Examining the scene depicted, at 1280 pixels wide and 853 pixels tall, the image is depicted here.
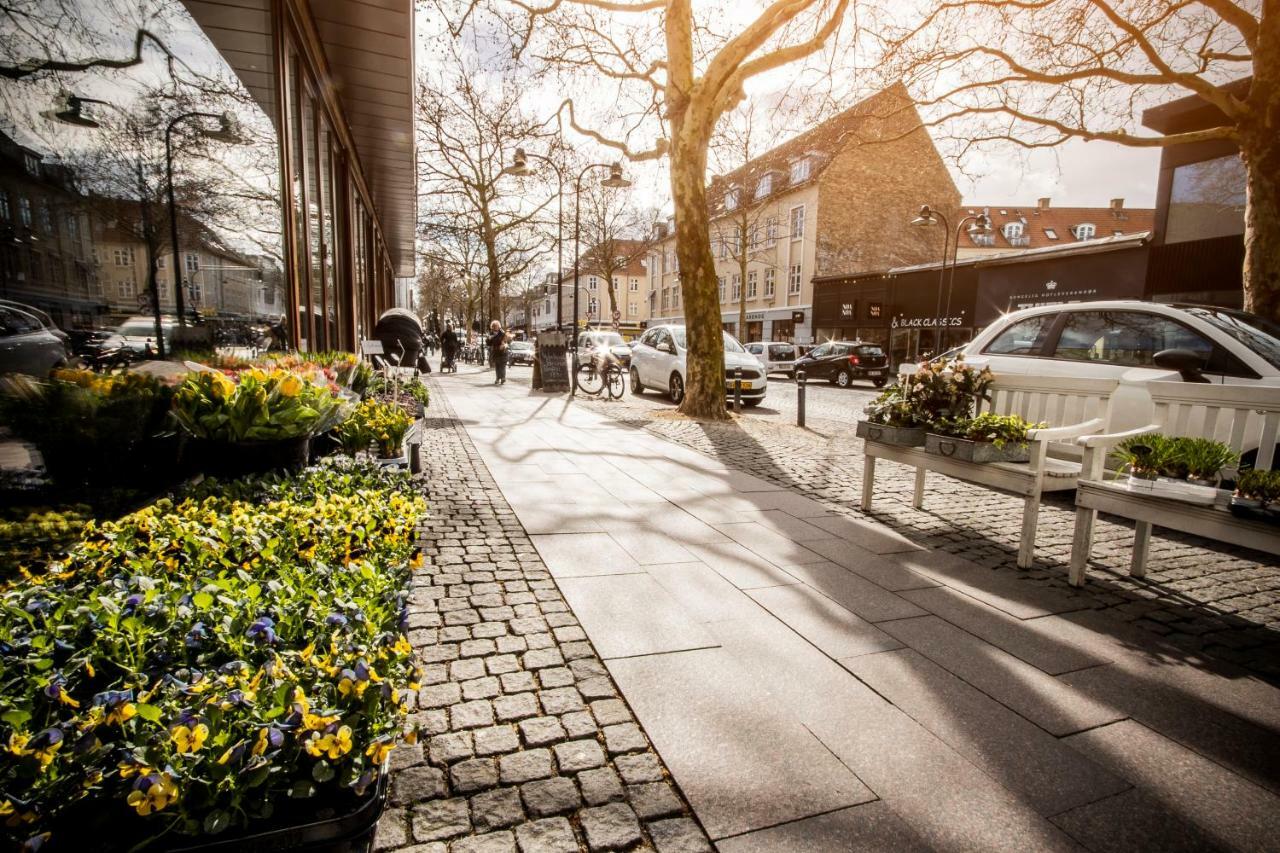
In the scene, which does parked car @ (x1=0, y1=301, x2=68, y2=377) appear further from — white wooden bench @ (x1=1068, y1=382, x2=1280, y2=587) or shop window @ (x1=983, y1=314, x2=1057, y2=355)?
shop window @ (x1=983, y1=314, x2=1057, y2=355)

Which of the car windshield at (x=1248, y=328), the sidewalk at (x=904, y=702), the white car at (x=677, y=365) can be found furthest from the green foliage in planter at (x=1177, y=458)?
the white car at (x=677, y=365)

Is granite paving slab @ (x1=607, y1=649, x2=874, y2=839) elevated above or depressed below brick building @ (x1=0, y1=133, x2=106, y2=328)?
below

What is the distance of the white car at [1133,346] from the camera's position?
5098mm

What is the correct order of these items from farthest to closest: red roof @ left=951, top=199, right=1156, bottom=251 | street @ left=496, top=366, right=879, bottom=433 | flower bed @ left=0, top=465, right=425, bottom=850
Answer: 1. red roof @ left=951, top=199, right=1156, bottom=251
2. street @ left=496, top=366, right=879, bottom=433
3. flower bed @ left=0, top=465, right=425, bottom=850

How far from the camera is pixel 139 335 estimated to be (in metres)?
3.32

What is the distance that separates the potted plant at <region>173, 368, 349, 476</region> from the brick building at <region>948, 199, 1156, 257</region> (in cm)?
4696

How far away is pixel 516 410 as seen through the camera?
39.3 feet

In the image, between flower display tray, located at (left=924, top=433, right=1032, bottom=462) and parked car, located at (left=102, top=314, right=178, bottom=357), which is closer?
parked car, located at (left=102, top=314, right=178, bottom=357)

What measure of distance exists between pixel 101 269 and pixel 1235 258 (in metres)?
23.3

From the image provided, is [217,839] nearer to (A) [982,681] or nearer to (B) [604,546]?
(A) [982,681]

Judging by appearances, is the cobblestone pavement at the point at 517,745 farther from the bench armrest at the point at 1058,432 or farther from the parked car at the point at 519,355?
the parked car at the point at 519,355

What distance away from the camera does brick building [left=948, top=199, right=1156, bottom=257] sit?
139 ft

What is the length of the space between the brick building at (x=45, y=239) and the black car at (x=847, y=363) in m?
20.6

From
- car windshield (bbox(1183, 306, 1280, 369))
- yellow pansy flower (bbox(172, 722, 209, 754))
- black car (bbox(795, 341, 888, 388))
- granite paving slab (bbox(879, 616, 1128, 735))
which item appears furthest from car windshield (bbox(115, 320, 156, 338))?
black car (bbox(795, 341, 888, 388))
